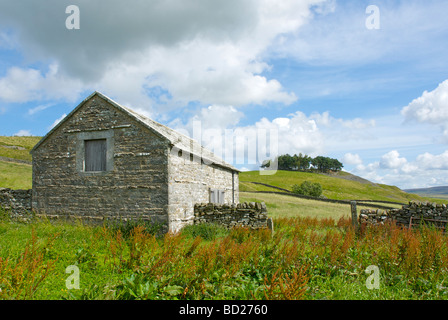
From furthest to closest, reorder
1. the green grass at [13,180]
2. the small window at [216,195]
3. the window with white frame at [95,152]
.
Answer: the green grass at [13,180] → the small window at [216,195] → the window with white frame at [95,152]

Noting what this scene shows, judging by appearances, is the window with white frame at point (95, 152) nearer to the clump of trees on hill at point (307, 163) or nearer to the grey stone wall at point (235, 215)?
the grey stone wall at point (235, 215)

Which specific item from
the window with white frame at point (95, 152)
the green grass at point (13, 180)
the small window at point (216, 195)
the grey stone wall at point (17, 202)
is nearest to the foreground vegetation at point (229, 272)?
the window with white frame at point (95, 152)

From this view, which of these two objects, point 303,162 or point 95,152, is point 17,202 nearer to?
point 95,152

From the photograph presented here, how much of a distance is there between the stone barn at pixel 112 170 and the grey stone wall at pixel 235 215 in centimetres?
50

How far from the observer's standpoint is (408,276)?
5637 mm

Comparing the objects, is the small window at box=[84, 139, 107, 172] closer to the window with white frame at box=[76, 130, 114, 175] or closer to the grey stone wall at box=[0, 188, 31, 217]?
the window with white frame at box=[76, 130, 114, 175]

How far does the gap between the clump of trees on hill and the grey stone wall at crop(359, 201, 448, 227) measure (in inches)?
2935

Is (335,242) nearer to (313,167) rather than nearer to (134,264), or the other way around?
(134,264)

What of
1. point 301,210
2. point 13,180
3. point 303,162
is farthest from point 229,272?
point 303,162

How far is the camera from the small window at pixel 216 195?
1433 cm

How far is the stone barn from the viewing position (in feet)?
34.3
